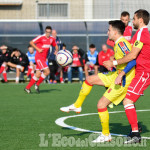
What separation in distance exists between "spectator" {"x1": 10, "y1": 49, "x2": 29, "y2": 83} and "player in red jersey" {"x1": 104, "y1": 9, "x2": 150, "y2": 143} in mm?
15049

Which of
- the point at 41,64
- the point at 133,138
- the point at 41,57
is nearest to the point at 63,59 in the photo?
the point at 41,64

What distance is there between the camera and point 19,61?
21516mm

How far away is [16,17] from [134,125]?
1942cm

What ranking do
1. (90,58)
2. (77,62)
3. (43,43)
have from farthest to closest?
(77,62) < (90,58) < (43,43)

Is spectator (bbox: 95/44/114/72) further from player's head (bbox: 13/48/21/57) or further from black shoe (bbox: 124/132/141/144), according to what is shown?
black shoe (bbox: 124/132/141/144)

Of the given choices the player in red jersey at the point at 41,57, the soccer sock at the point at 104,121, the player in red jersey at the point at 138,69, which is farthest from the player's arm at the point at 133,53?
the player in red jersey at the point at 41,57

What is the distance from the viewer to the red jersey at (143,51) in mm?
6518

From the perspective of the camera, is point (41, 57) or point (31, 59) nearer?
point (41, 57)

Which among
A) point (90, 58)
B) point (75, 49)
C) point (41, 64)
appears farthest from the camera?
point (75, 49)

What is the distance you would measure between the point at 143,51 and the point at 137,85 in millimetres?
493

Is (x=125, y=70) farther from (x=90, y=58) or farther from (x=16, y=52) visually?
(x=16, y=52)

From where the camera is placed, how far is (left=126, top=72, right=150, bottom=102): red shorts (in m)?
6.52

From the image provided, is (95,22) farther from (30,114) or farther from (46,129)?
(46,129)

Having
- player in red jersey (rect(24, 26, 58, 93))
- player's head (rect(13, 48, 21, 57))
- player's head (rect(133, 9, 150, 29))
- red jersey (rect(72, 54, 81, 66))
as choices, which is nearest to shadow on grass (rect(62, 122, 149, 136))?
player's head (rect(133, 9, 150, 29))
